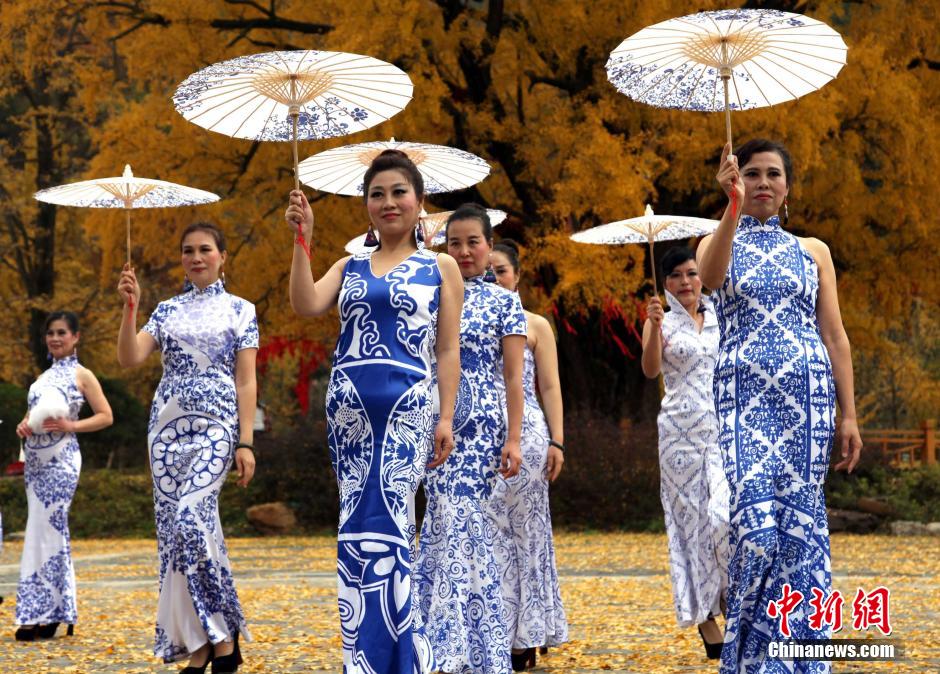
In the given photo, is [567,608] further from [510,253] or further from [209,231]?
[209,231]

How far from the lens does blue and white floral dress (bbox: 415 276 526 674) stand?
597 cm

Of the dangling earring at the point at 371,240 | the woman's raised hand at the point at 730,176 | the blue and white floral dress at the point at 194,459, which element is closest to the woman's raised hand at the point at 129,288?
the blue and white floral dress at the point at 194,459

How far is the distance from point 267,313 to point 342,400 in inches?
626

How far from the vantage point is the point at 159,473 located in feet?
21.7

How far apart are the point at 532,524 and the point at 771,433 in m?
2.37

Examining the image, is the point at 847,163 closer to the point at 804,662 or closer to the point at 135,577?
the point at 135,577

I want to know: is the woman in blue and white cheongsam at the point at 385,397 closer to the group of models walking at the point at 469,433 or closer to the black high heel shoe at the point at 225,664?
the group of models walking at the point at 469,433

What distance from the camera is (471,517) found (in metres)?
6.16

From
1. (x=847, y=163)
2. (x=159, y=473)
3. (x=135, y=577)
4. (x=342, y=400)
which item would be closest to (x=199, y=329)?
(x=159, y=473)

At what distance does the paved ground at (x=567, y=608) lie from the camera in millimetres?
7250

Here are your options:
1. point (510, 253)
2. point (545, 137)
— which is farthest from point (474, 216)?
point (545, 137)

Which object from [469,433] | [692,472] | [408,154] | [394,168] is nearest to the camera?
[394,168]

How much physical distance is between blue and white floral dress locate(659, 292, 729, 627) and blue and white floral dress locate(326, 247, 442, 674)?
8.75 feet

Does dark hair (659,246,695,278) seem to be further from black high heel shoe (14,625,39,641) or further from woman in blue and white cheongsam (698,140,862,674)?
black high heel shoe (14,625,39,641)
